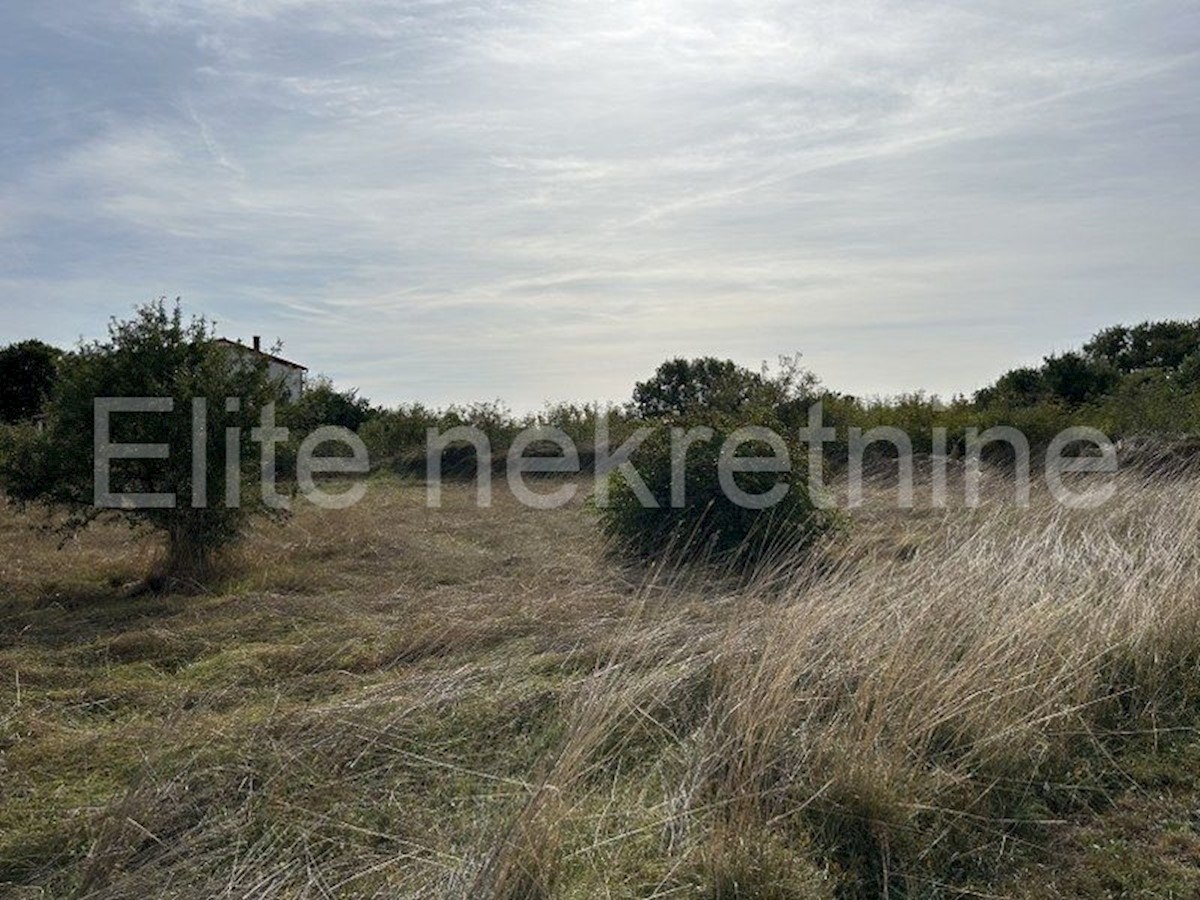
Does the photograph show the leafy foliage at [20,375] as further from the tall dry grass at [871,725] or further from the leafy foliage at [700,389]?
the tall dry grass at [871,725]

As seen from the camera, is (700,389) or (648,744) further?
(700,389)

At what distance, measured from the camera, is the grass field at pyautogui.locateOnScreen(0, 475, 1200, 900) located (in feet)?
10.5

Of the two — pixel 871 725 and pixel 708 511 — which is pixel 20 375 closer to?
pixel 708 511

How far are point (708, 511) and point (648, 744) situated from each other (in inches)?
219

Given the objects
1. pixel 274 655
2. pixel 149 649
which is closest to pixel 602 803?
pixel 274 655

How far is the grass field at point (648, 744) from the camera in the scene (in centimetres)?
320

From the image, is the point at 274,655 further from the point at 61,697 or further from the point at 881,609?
the point at 881,609

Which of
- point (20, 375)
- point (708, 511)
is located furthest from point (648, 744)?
point (20, 375)

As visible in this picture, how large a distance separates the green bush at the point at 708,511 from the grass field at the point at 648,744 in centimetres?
263

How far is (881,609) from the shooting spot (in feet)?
16.5

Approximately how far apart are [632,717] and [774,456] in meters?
5.77

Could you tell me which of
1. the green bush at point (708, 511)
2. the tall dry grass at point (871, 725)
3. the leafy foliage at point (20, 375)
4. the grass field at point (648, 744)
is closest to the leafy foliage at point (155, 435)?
the grass field at point (648, 744)

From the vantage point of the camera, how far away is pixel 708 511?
9.52 meters

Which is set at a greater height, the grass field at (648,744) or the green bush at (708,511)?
the green bush at (708,511)
